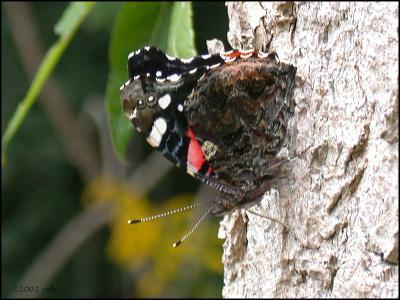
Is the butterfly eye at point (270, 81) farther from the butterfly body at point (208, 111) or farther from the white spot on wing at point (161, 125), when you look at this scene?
the white spot on wing at point (161, 125)

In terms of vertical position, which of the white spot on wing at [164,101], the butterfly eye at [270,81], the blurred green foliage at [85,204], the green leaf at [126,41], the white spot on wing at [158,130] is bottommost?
the blurred green foliage at [85,204]

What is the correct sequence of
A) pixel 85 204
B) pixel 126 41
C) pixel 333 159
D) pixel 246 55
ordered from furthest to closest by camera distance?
pixel 85 204 < pixel 126 41 < pixel 246 55 < pixel 333 159

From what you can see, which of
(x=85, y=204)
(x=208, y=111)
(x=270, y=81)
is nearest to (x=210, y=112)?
(x=208, y=111)

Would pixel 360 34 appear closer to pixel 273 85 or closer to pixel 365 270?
pixel 273 85

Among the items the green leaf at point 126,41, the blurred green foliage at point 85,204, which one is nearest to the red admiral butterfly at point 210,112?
the green leaf at point 126,41

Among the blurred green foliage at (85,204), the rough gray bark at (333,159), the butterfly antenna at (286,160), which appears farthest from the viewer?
the blurred green foliage at (85,204)

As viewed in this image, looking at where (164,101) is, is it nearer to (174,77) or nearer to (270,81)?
(174,77)

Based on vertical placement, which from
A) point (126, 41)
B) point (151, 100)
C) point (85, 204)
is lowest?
point (85, 204)
